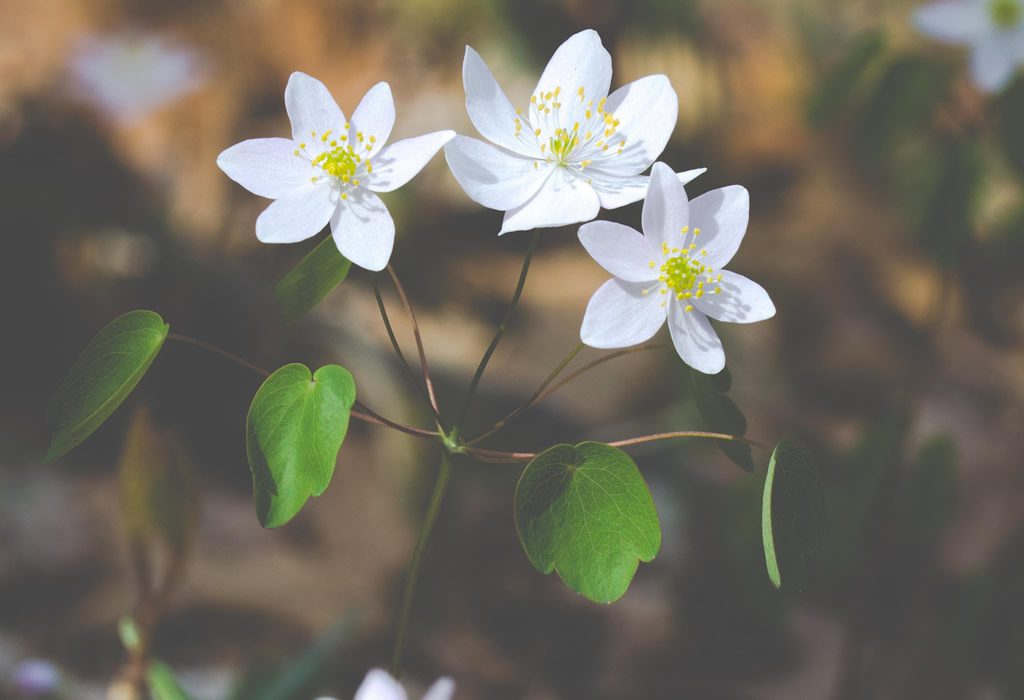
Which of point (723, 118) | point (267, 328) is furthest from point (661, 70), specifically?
point (267, 328)

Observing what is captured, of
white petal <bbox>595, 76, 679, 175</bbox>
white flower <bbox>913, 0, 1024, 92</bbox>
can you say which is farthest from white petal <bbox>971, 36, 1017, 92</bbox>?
white petal <bbox>595, 76, 679, 175</bbox>

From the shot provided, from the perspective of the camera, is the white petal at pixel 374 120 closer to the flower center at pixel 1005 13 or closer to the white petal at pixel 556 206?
the white petal at pixel 556 206

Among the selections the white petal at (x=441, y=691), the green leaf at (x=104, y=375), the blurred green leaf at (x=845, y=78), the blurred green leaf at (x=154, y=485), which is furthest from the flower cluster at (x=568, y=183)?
the blurred green leaf at (x=845, y=78)

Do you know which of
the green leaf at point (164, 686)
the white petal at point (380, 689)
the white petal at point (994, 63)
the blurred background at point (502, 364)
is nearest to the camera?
the white petal at point (380, 689)

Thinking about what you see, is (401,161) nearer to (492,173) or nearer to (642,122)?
(492,173)

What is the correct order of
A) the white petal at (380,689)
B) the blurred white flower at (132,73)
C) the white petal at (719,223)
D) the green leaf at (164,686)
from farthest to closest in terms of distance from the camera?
the blurred white flower at (132,73) < the green leaf at (164,686) < the white petal at (719,223) < the white petal at (380,689)

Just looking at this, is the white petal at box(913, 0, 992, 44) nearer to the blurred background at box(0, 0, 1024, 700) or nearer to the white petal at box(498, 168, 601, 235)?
the blurred background at box(0, 0, 1024, 700)
